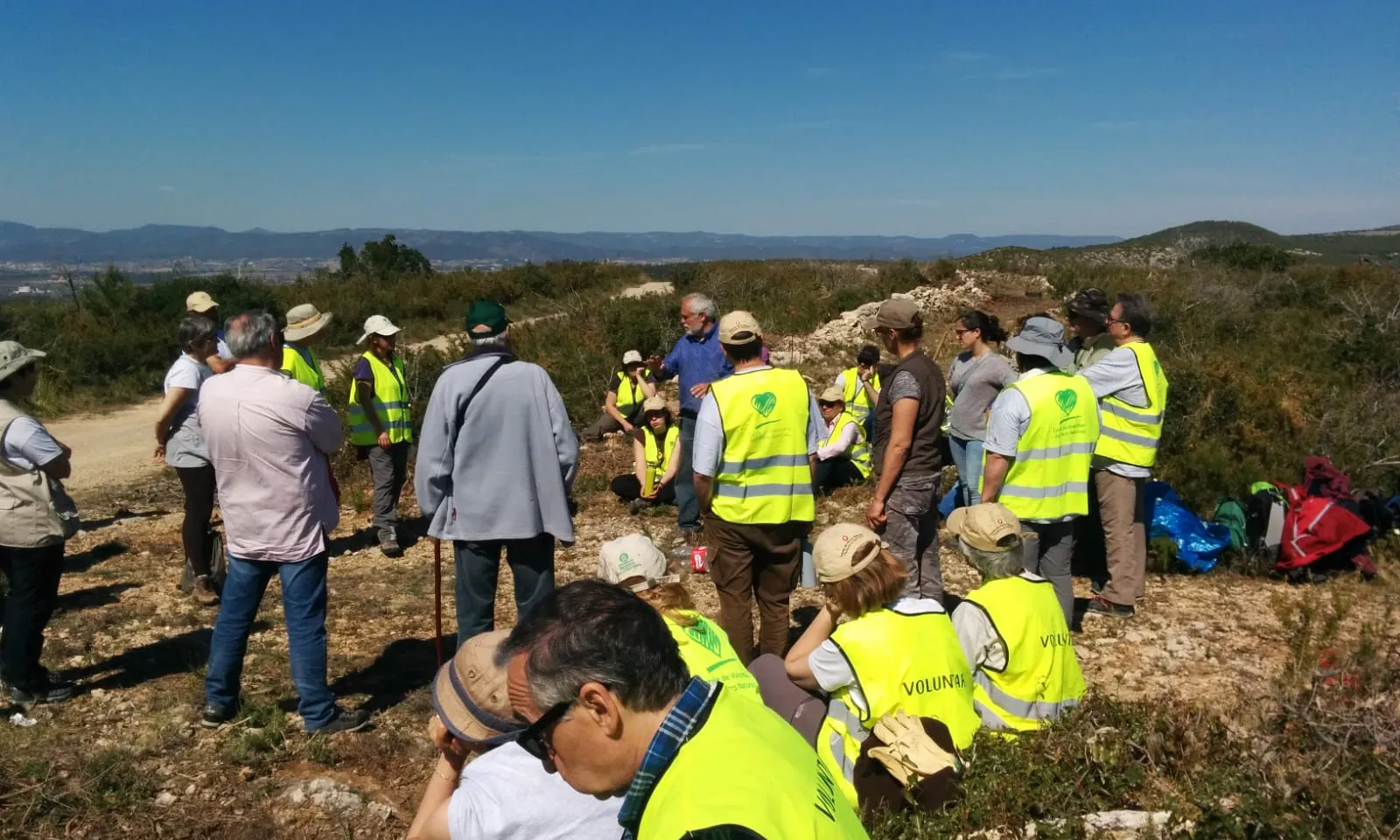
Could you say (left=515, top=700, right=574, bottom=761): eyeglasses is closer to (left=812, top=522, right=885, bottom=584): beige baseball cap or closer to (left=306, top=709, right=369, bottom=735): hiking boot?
(left=812, top=522, right=885, bottom=584): beige baseball cap

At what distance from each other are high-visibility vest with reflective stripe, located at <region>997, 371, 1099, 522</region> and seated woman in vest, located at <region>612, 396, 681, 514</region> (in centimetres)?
357

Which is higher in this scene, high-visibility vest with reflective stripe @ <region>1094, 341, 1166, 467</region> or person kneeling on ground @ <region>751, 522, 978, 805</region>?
high-visibility vest with reflective stripe @ <region>1094, 341, 1166, 467</region>

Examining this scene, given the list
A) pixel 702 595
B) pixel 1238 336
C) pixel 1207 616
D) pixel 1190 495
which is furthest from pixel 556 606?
pixel 1238 336

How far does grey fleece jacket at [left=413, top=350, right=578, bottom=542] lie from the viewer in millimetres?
3666

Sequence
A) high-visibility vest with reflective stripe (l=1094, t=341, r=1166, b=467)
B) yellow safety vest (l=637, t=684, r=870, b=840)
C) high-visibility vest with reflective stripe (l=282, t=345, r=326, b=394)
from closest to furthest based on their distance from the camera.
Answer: yellow safety vest (l=637, t=684, r=870, b=840) → high-visibility vest with reflective stripe (l=1094, t=341, r=1166, b=467) → high-visibility vest with reflective stripe (l=282, t=345, r=326, b=394)

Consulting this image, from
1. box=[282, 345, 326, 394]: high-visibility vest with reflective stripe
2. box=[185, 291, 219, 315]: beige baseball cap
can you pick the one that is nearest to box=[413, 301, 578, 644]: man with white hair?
box=[282, 345, 326, 394]: high-visibility vest with reflective stripe

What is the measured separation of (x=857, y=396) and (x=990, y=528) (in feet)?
15.1

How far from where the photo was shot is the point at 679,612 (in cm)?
279

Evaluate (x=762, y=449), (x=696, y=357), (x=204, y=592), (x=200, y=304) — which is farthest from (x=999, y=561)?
(x=200, y=304)

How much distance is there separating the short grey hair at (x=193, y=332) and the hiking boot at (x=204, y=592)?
152 cm

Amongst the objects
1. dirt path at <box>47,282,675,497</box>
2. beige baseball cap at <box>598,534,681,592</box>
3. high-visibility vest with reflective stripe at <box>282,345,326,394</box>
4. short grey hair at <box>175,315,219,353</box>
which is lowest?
dirt path at <box>47,282,675,497</box>

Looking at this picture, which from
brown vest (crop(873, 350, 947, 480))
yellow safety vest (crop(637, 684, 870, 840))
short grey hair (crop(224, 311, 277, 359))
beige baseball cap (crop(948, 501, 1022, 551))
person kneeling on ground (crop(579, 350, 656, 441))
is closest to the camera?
yellow safety vest (crop(637, 684, 870, 840))

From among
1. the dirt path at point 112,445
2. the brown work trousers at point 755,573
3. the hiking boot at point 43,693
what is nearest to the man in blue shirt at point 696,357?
the brown work trousers at point 755,573

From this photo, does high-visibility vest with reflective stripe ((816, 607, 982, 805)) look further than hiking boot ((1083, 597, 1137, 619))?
No
